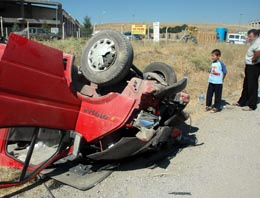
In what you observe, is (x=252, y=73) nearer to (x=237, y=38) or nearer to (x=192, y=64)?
(x=192, y=64)

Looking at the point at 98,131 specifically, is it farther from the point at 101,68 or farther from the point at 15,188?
the point at 15,188

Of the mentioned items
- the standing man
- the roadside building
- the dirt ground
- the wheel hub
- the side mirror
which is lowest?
the dirt ground

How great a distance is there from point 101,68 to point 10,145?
5.72ft

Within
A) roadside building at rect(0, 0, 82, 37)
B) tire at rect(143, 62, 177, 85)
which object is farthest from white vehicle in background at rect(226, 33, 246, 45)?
tire at rect(143, 62, 177, 85)

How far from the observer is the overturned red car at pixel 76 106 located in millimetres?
3502

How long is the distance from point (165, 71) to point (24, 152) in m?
2.51

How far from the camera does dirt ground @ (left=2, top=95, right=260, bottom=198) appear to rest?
13.2ft

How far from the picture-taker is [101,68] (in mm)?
4527

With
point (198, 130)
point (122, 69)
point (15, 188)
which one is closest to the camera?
point (15, 188)

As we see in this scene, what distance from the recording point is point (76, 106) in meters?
4.19

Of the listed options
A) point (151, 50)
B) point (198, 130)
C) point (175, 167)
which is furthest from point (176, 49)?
point (175, 167)

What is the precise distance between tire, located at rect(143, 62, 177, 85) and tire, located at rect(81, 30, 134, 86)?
1229mm

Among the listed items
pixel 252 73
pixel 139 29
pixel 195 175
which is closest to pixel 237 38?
pixel 139 29

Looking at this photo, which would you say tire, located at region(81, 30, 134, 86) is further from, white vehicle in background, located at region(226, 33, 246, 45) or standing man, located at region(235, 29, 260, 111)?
white vehicle in background, located at region(226, 33, 246, 45)
